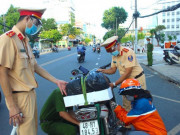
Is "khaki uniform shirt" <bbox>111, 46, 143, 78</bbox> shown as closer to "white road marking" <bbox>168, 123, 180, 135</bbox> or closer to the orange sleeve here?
the orange sleeve

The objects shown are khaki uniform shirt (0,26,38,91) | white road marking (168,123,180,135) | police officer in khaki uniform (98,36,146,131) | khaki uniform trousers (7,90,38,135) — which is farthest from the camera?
white road marking (168,123,180,135)

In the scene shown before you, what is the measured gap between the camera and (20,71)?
1899 millimetres

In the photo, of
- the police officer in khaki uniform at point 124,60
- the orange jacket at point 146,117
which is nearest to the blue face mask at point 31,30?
the police officer in khaki uniform at point 124,60

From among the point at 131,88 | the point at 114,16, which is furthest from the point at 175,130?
the point at 114,16

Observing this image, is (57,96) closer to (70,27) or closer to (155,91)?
(155,91)

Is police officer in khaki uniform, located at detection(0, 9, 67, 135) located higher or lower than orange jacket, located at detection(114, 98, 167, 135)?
higher

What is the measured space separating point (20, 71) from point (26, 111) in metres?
0.40

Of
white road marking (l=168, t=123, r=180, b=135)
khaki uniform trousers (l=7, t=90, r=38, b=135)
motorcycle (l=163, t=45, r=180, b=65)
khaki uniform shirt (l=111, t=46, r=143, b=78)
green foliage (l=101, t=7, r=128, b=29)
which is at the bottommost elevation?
white road marking (l=168, t=123, r=180, b=135)

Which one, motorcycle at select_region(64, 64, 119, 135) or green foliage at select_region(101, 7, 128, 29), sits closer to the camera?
motorcycle at select_region(64, 64, 119, 135)

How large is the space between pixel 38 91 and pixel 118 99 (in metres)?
2.69

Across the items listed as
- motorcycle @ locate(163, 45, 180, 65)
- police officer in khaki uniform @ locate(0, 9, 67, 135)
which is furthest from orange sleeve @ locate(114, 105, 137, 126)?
motorcycle @ locate(163, 45, 180, 65)

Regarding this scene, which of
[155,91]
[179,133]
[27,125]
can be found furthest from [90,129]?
[155,91]

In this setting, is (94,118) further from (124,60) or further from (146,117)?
(124,60)

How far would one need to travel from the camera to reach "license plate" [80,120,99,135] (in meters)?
2.43
